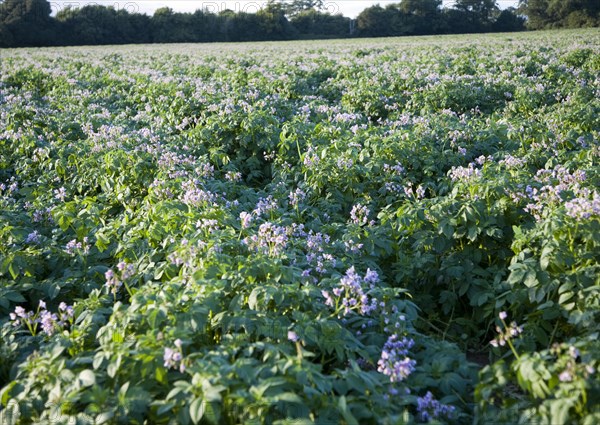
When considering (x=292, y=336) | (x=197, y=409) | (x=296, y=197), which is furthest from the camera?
(x=296, y=197)

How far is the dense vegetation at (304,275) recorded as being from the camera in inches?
101

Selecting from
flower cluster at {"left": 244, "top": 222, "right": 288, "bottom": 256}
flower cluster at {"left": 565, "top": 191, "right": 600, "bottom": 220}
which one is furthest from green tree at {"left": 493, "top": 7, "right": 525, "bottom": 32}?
flower cluster at {"left": 244, "top": 222, "right": 288, "bottom": 256}

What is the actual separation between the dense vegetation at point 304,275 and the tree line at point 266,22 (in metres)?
50.0

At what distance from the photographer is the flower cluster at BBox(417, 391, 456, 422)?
273 centimetres

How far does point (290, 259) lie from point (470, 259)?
162 centimetres

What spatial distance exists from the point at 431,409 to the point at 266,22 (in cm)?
6062

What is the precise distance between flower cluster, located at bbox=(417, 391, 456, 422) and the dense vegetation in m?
0.02

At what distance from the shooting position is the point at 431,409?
278 cm

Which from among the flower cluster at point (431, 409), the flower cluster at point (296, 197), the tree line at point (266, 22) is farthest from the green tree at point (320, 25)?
the flower cluster at point (431, 409)

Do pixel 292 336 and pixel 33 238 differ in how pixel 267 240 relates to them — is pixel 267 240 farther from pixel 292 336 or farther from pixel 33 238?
pixel 33 238

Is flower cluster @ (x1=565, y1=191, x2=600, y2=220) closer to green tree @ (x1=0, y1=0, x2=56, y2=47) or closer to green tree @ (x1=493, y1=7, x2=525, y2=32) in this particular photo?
green tree @ (x1=0, y1=0, x2=56, y2=47)

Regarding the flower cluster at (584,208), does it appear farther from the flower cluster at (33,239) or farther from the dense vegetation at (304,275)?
the flower cluster at (33,239)

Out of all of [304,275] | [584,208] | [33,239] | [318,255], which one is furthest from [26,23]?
[584,208]

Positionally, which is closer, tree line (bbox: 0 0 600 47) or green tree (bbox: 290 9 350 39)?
tree line (bbox: 0 0 600 47)
